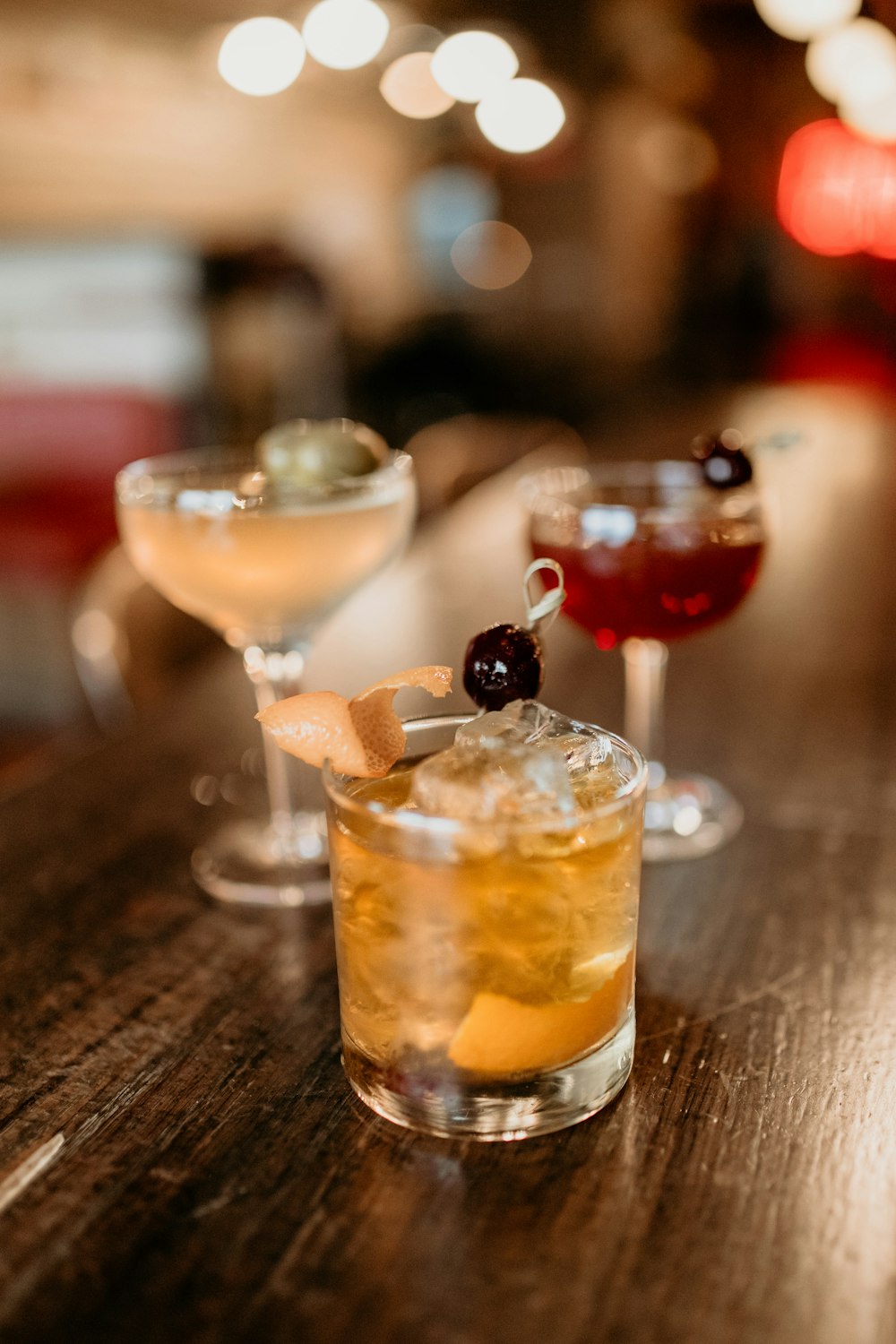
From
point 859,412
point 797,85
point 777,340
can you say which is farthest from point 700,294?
point 859,412

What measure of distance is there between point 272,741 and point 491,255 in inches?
311

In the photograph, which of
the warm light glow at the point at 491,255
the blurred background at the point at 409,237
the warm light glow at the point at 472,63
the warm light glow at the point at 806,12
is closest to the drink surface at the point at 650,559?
the blurred background at the point at 409,237

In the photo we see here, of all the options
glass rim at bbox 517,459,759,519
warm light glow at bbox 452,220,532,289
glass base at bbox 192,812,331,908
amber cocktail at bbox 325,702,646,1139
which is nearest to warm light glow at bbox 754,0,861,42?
glass rim at bbox 517,459,759,519

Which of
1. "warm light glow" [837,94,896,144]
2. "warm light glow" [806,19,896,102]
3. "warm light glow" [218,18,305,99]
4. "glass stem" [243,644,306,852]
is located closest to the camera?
"glass stem" [243,644,306,852]

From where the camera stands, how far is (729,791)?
1.04m

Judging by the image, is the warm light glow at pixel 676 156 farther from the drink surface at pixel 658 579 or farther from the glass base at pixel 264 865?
the glass base at pixel 264 865

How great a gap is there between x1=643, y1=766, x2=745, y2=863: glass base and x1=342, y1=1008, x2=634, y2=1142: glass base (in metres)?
0.33

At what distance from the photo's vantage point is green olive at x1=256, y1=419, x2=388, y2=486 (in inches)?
37.0

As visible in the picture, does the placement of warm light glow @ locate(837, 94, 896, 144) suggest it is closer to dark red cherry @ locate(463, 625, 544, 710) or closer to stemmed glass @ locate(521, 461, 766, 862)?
stemmed glass @ locate(521, 461, 766, 862)

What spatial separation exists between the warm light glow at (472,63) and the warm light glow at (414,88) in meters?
0.73

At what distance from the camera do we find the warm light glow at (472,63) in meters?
4.79

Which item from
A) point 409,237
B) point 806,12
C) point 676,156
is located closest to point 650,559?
point 806,12

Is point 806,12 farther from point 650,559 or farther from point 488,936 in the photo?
point 488,936

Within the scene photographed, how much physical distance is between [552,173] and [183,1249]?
28.3ft
